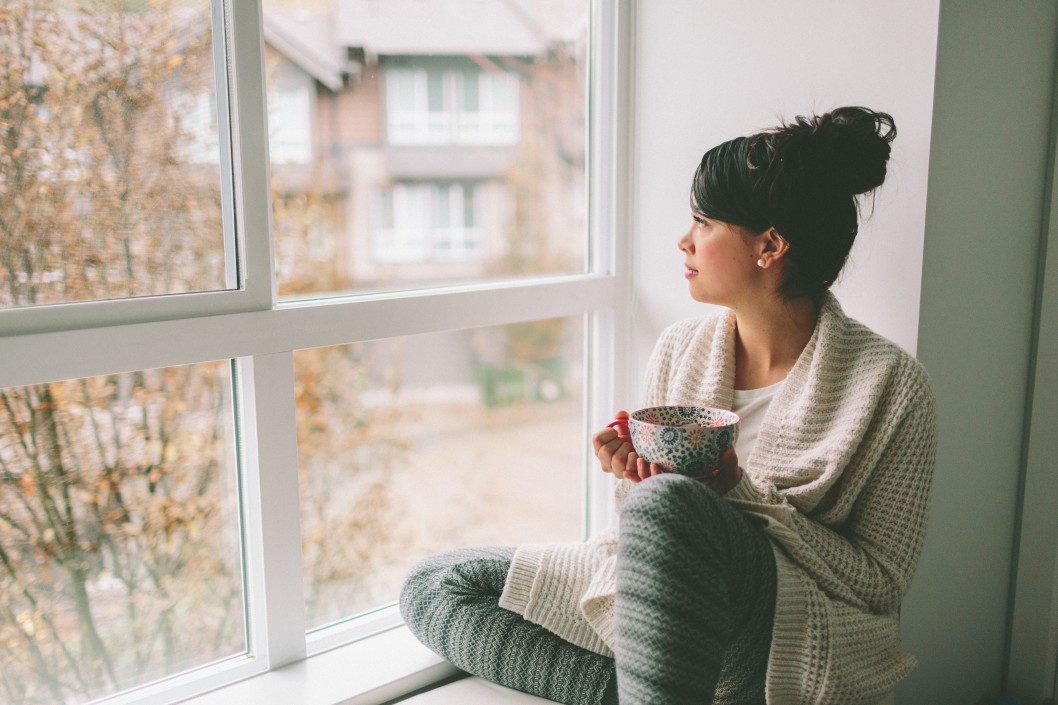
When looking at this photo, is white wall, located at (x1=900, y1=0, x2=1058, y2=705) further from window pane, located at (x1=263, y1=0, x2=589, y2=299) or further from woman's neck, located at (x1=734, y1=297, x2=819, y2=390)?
window pane, located at (x1=263, y1=0, x2=589, y2=299)

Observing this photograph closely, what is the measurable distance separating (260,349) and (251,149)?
0.29 meters

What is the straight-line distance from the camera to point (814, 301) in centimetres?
128

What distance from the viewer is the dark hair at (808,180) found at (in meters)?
1.19

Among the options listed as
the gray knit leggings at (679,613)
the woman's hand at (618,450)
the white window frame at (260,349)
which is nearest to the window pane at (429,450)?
the white window frame at (260,349)

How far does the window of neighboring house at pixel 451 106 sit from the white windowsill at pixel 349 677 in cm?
84

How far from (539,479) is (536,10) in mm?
892

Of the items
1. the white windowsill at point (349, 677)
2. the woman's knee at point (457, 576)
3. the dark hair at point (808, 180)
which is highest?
the dark hair at point (808, 180)

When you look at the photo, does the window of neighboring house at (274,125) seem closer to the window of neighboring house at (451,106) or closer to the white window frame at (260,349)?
the white window frame at (260,349)

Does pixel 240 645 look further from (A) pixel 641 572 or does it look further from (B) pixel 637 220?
(B) pixel 637 220

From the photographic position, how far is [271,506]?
1.35 meters

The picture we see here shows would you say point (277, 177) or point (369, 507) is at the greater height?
point (277, 177)

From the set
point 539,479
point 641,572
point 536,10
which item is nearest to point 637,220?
point 536,10

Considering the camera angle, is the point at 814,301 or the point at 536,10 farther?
the point at 536,10

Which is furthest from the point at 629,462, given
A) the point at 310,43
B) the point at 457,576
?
the point at 310,43
